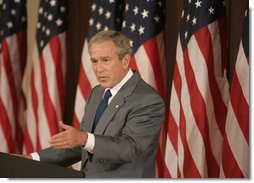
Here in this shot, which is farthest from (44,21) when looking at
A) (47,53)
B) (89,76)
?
(89,76)

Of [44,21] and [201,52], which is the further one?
[44,21]

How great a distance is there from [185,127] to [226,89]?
1.06 ft

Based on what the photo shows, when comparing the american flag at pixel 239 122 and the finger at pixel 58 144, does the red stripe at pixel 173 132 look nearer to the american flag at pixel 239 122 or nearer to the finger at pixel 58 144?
the american flag at pixel 239 122

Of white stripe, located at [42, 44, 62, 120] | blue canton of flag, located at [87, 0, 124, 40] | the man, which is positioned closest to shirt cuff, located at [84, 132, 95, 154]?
the man

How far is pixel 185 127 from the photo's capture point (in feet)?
10.8

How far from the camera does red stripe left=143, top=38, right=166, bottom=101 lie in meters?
3.60

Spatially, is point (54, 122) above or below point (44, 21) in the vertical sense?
below

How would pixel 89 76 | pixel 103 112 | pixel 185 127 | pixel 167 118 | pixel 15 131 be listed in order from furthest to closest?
pixel 15 131 → pixel 89 76 → pixel 167 118 → pixel 185 127 → pixel 103 112

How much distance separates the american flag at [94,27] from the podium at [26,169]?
166cm

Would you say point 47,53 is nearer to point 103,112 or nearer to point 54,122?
point 54,122

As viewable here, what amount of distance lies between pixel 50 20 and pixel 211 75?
1.25m

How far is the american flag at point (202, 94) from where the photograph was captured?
327 cm

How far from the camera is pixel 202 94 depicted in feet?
10.8

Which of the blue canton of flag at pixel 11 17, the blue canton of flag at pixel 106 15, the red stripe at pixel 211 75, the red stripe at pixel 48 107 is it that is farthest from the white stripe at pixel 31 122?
the red stripe at pixel 211 75
